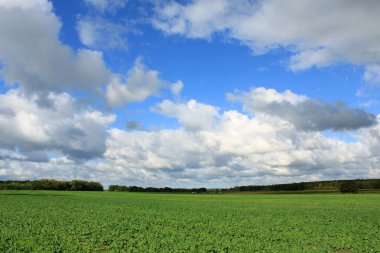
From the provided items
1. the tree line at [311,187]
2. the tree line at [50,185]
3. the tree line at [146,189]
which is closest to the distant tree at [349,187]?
the tree line at [311,187]

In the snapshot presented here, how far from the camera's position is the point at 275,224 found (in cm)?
2988

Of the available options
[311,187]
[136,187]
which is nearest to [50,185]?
[136,187]

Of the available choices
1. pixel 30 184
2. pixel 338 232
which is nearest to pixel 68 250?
pixel 338 232

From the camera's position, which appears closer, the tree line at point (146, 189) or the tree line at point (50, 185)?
the tree line at point (50, 185)

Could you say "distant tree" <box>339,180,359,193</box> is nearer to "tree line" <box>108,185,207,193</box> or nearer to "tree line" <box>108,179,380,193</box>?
"tree line" <box>108,179,380,193</box>

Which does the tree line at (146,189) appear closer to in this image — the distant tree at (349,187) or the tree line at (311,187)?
the tree line at (311,187)

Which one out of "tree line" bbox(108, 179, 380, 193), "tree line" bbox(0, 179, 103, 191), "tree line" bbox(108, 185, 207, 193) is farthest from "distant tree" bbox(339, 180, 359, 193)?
"tree line" bbox(0, 179, 103, 191)

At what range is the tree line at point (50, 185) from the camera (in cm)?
15309

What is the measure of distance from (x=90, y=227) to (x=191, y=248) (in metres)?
10.4

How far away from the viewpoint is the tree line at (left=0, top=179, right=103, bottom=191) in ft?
502

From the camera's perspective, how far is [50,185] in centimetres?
16550

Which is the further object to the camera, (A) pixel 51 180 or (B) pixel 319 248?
(A) pixel 51 180

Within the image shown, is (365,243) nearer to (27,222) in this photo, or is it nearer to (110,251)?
(110,251)

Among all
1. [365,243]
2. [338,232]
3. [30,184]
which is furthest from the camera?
[30,184]
